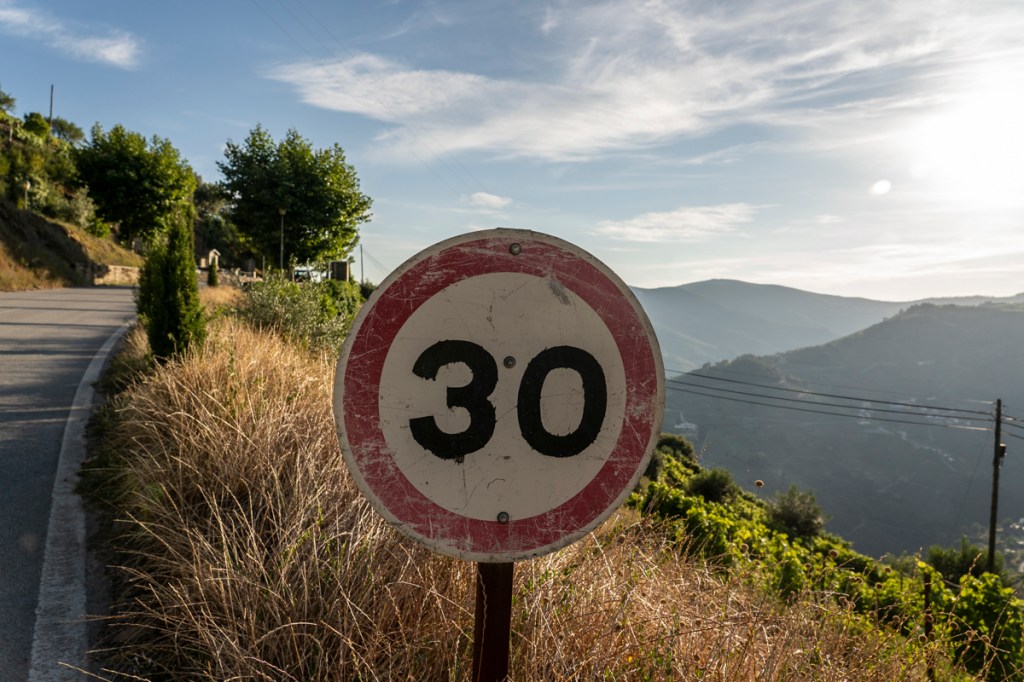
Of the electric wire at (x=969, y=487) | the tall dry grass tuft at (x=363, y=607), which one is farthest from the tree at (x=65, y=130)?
the electric wire at (x=969, y=487)

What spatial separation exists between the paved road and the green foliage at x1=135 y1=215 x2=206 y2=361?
1.14 m

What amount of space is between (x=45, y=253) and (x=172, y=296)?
2670 cm

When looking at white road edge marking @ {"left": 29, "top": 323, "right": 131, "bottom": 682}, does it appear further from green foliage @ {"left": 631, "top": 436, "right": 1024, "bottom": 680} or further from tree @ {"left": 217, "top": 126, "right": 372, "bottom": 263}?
tree @ {"left": 217, "top": 126, "right": 372, "bottom": 263}

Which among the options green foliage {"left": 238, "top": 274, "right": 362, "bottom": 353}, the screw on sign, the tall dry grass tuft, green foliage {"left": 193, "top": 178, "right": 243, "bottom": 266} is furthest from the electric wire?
the screw on sign

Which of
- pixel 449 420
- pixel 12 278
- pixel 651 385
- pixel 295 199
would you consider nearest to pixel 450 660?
pixel 449 420

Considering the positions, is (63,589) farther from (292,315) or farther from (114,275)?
(114,275)

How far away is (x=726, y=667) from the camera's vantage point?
211 cm

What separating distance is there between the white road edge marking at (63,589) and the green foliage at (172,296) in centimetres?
231

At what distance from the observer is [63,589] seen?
3.15 metres

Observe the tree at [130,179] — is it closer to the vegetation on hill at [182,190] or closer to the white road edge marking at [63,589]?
the vegetation on hill at [182,190]

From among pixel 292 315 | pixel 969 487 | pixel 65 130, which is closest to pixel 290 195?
pixel 292 315

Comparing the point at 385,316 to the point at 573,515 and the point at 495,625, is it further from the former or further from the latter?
the point at 495,625

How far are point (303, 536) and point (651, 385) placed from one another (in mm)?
1946

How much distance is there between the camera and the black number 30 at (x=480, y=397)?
4.93 feet
